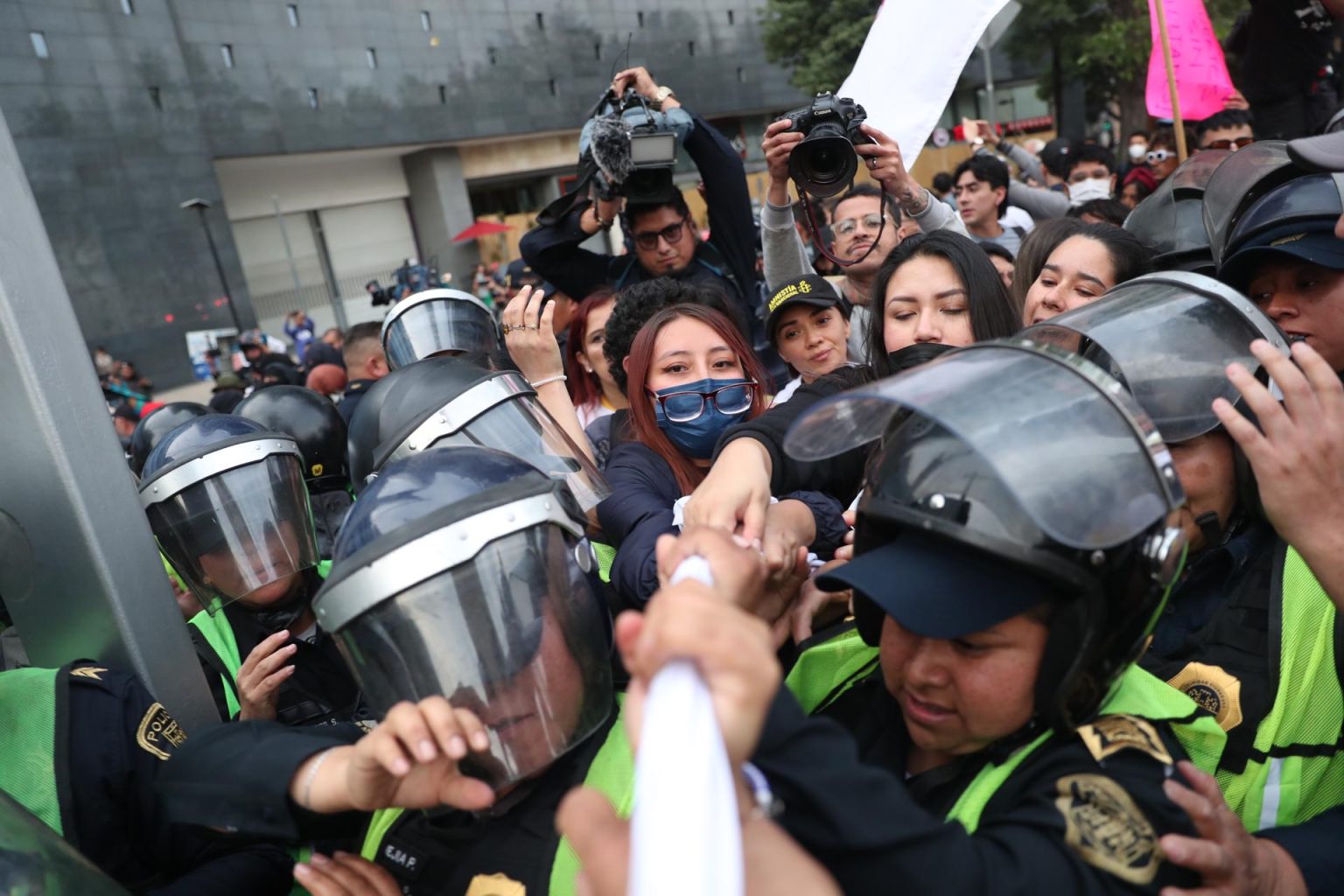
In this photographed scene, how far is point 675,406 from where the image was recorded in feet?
8.89

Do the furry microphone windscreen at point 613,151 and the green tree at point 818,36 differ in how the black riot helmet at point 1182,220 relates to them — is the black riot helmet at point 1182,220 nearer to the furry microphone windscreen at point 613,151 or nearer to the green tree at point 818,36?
the furry microphone windscreen at point 613,151

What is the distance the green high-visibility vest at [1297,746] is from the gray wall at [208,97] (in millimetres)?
25017

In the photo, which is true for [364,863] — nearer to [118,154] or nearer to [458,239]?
[118,154]

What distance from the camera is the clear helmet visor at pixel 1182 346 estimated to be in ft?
5.63

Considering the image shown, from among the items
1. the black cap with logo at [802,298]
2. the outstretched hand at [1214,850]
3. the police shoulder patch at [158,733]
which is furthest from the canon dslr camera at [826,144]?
the police shoulder patch at [158,733]

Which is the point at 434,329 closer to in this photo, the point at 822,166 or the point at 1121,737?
the point at 822,166

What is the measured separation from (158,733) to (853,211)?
13.1 feet

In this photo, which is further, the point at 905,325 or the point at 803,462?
the point at 905,325

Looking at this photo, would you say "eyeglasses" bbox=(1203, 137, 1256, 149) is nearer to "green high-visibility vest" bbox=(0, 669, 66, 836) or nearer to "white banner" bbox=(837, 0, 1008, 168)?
"white banner" bbox=(837, 0, 1008, 168)

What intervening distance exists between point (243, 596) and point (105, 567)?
68 centimetres

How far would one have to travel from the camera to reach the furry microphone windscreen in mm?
4043

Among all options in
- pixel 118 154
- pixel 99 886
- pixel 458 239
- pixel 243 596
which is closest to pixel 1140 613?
pixel 99 886

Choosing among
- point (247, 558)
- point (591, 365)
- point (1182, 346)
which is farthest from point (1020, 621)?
point (591, 365)

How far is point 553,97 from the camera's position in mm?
34562
